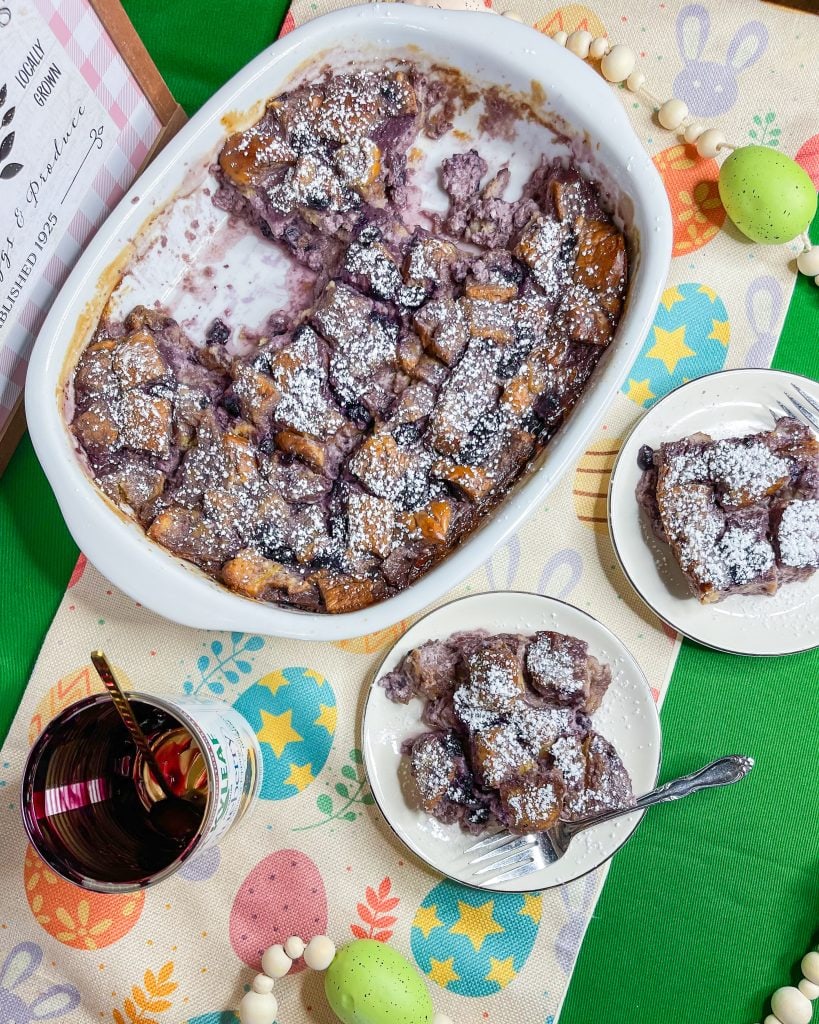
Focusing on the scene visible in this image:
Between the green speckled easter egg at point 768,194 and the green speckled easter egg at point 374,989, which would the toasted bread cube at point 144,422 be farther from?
the green speckled easter egg at point 768,194

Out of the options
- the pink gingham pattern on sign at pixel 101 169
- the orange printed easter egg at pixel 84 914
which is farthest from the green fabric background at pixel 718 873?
the pink gingham pattern on sign at pixel 101 169

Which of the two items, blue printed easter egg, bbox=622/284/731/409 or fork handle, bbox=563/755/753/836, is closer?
fork handle, bbox=563/755/753/836

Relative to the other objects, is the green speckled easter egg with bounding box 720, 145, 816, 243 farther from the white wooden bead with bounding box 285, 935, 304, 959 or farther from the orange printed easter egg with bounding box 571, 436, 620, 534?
the white wooden bead with bounding box 285, 935, 304, 959

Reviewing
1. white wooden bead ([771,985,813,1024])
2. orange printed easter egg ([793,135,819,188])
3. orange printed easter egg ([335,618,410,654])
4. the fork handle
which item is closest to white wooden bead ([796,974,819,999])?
white wooden bead ([771,985,813,1024])

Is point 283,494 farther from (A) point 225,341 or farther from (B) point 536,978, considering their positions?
(B) point 536,978

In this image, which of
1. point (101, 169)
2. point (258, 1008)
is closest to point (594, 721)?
point (258, 1008)

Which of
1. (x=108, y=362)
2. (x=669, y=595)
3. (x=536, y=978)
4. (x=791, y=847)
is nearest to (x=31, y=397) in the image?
(x=108, y=362)

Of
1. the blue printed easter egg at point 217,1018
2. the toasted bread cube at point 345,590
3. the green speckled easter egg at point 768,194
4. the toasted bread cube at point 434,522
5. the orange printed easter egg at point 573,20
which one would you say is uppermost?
the orange printed easter egg at point 573,20
